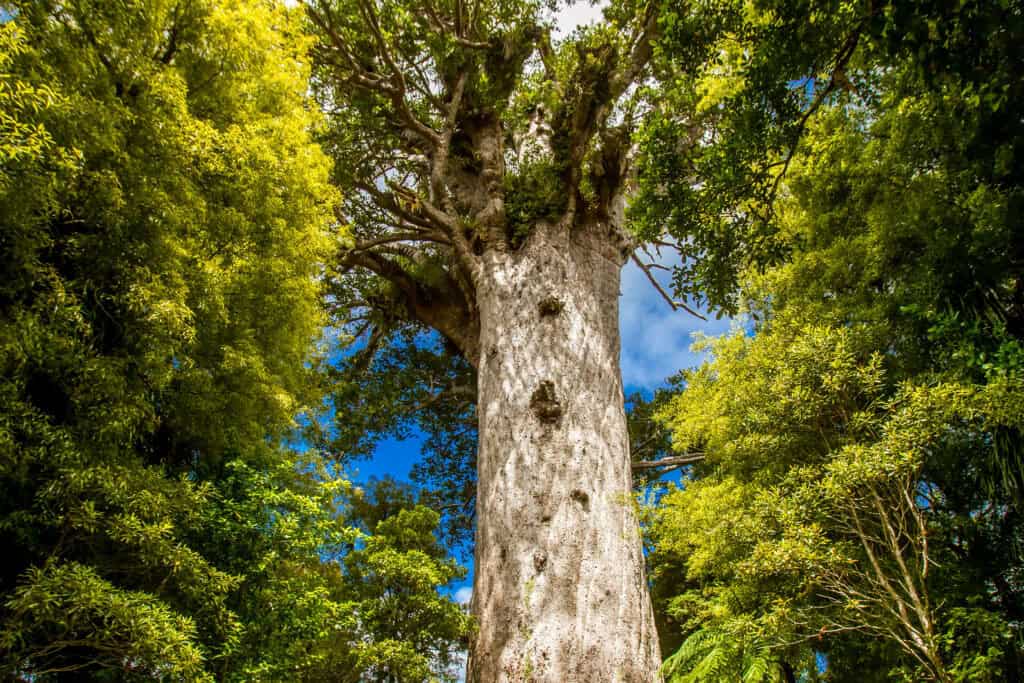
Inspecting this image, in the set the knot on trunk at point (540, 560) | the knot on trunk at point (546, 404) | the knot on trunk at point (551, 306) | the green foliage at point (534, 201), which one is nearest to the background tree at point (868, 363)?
the knot on trunk at point (551, 306)

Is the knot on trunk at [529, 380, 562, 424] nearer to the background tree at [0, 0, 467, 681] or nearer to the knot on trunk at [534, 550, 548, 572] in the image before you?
→ the knot on trunk at [534, 550, 548, 572]

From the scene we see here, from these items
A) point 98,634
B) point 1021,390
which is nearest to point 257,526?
point 98,634

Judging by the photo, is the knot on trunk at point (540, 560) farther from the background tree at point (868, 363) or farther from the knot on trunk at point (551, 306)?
the background tree at point (868, 363)

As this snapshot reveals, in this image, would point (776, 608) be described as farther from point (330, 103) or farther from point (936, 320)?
point (330, 103)

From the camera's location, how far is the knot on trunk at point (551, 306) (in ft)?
16.0

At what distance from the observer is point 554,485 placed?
3.96 meters

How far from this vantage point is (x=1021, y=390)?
13.0 ft

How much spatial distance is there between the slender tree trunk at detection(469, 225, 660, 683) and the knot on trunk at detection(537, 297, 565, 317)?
13mm

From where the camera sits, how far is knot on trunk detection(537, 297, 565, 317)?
16.0ft

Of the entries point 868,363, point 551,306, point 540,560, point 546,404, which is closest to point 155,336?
point 546,404

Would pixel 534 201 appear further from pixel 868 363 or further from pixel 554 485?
pixel 868 363

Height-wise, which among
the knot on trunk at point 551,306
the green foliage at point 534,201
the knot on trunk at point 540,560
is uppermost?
the green foliage at point 534,201

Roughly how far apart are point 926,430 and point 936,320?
0.99 metres

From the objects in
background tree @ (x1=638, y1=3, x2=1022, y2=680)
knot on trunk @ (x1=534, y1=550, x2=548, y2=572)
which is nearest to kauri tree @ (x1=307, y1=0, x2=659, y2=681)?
knot on trunk @ (x1=534, y1=550, x2=548, y2=572)
